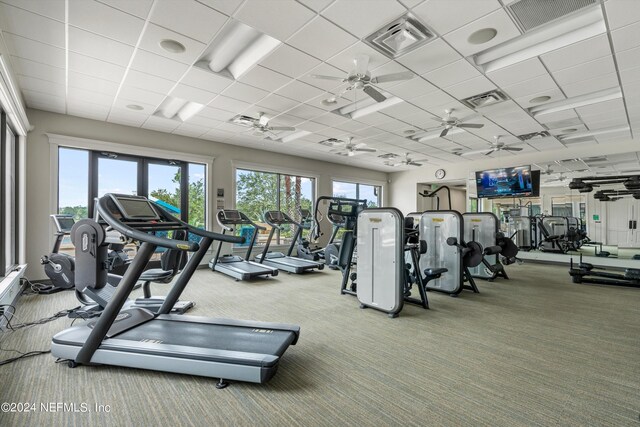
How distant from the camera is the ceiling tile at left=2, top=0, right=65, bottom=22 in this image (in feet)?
8.70

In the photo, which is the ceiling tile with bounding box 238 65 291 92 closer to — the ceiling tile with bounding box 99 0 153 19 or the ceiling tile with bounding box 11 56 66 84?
the ceiling tile with bounding box 99 0 153 19

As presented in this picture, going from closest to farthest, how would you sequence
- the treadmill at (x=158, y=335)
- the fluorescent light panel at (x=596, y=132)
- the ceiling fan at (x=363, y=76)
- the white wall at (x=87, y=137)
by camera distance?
the treadmill at (x=158, y=335) → the ceiling fan at (x=363, y=76) → the white wall at (x=87, y=137) → the fluorescent light panel at (x=596, y=132)

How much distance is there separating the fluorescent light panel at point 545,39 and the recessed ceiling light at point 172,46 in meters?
3.51

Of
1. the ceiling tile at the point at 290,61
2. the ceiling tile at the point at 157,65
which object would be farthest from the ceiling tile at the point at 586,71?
the ceiling tile at the point at 157,65

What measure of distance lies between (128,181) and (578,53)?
772 cm

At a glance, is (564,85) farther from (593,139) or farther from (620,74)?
(593,139)

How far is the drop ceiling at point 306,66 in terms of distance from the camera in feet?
9.17

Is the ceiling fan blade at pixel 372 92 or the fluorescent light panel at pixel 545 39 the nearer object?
the fluorescent light panel at pixel 545 39

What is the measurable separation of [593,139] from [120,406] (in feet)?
31.6

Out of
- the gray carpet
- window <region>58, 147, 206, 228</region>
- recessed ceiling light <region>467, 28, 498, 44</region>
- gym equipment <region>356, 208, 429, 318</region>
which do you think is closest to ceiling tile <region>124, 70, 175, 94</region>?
window <region>58, 147, 206, 228</region>

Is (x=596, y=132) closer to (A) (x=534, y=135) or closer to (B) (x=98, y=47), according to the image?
(A) (x=534, y=135)

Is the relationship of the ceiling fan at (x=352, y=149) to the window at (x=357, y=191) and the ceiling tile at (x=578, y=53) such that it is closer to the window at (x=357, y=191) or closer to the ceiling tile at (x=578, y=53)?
the window at (x=357, y=191)

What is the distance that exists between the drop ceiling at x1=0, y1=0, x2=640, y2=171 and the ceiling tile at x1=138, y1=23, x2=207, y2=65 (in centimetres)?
2

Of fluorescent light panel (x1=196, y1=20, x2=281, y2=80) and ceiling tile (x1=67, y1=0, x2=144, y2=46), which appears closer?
ceiling tile (x1=67, y1=0, x2=144, y2=46)
